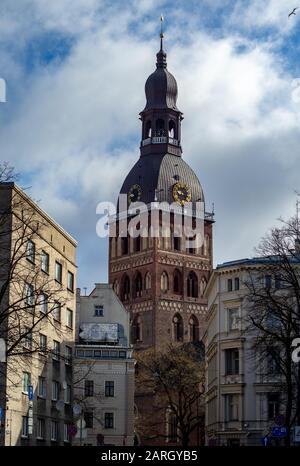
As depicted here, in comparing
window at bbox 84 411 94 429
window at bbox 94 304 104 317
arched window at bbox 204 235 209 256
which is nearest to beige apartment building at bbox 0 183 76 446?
window at bbox 84 411 94 429

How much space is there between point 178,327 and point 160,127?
30302 millimetres

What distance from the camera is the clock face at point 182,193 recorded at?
141625 mm

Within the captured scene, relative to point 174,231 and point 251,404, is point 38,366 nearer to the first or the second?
point 251,404

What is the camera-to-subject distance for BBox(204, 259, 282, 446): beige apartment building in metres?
76.6

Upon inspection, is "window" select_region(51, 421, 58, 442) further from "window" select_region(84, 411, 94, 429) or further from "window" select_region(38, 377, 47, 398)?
"window" select_region(84, 411, 94, 429)

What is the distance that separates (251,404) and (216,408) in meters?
8.19

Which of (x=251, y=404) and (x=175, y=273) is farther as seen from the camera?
Result: (x=175, y=273)

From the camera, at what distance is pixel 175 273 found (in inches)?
5635

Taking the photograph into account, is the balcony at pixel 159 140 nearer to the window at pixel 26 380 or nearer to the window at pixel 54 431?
the window at pixel 54 431

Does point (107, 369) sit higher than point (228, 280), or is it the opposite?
point (228, 280)

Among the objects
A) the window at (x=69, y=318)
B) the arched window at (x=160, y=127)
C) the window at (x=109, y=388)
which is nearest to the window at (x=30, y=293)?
the window at (x=69, y=318)

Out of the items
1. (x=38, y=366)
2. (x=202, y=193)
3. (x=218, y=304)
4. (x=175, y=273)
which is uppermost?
(x=202, y=193)
